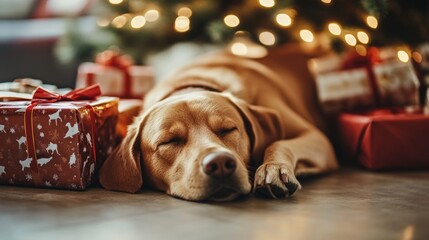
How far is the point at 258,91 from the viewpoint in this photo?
3059mm

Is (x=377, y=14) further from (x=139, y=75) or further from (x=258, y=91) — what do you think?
(x=139, y=75)

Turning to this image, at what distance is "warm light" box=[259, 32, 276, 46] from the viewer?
3641 mm

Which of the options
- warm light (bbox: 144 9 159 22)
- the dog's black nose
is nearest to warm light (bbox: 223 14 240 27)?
warm light (bbox: 144 9 159 22)

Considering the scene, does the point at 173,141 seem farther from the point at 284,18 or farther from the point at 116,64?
Result: the point at 116,64

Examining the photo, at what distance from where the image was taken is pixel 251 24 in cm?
354

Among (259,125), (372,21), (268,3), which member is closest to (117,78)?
(268,3)

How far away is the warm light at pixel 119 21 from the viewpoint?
12.5 feet

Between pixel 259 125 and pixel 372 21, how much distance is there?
43.7 inches

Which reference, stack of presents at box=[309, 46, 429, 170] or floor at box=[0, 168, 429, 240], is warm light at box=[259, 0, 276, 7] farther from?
floor at box=[0, 168, 429, 240]

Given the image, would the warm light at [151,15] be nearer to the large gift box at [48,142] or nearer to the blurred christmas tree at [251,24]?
the blurred christmas tree at [251,24]

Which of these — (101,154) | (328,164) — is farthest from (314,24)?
(101,154)

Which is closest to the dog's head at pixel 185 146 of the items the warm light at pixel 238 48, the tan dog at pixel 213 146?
the tan dog at pixel 213 146

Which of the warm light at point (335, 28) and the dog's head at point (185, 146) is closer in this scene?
the dog's head at point (185, 146)

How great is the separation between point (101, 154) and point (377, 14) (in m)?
1.60
